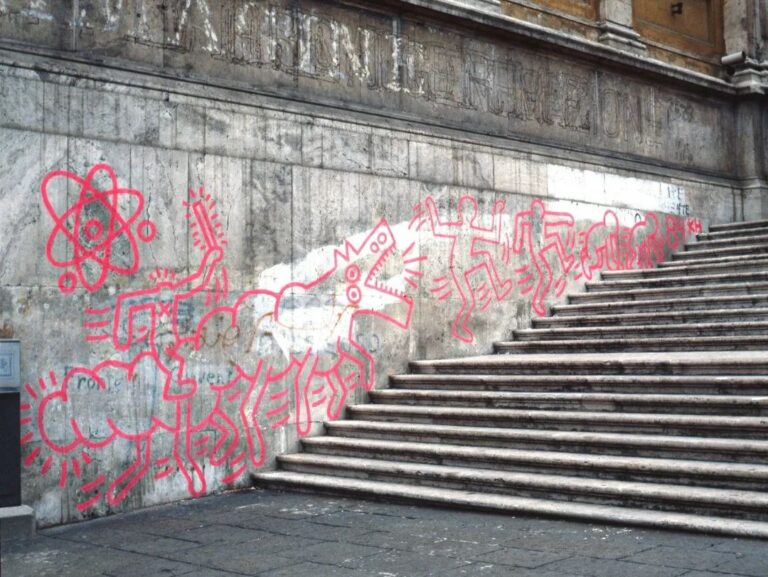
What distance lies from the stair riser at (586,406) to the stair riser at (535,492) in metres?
1.31

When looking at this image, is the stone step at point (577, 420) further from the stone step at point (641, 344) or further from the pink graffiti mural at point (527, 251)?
the pink graffiti mural at point (527, 251)

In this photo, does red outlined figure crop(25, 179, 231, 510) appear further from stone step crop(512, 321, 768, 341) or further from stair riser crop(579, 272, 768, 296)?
stair riser crop(579, 272, 768, 296)

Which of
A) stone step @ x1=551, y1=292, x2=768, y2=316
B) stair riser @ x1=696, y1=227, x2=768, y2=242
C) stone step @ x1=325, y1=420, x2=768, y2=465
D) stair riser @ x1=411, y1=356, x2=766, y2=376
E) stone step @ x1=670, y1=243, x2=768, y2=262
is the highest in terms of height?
stair riser @ x1=696, y1=227, x2=768, y2=242

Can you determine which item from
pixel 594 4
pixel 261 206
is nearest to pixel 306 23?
pixel 261 206

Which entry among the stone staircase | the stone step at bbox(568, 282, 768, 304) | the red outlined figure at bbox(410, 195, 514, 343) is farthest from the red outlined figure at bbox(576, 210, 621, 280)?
the red outlined figure at bbox(410, 195, 514, 343)

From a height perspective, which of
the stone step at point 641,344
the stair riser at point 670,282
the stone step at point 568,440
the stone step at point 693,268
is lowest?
the stone step at point 568,440

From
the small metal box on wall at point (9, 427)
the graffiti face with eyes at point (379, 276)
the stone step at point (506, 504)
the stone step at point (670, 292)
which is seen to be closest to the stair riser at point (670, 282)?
the stone step at point (670, 292)

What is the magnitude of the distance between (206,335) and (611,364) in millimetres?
3873

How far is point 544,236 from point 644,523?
247 inches

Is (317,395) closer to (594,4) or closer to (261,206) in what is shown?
(261,206)

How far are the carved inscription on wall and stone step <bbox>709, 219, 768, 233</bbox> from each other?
106 cm

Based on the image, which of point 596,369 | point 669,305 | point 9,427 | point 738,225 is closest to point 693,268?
point 669,305

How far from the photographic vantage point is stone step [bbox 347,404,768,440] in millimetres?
7695

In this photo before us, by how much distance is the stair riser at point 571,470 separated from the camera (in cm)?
712
